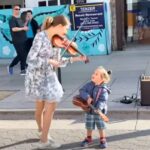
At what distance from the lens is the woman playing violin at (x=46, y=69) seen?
5.99m

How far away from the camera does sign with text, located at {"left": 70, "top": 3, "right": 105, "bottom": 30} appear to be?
623 inches

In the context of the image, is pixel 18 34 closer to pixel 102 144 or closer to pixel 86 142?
pixel 86 142

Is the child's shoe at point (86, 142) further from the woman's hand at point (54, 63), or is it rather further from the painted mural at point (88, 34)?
the painted mural at point (88, 34)

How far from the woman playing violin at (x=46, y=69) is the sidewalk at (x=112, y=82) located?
1.77 m

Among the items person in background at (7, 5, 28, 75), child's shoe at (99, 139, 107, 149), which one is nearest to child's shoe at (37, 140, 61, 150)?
child's shoe at (99, 139, 107, 149)

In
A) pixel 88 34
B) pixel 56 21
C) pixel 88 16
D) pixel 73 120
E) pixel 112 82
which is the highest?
pixel 56 21

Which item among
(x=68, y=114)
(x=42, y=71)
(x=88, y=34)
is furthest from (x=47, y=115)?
(x=88, y=34)

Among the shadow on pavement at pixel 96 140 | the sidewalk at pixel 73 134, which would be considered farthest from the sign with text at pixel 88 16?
the shadow on pavement at pixel 96 140

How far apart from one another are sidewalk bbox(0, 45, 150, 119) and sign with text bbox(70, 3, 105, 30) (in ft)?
3.74

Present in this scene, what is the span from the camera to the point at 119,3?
16547 mm

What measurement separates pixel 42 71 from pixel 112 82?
454 centimetres

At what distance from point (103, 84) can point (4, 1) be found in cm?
1226

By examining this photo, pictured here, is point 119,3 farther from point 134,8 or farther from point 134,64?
point 134,64

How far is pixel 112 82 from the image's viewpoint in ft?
34.3
